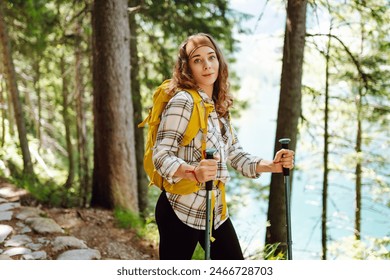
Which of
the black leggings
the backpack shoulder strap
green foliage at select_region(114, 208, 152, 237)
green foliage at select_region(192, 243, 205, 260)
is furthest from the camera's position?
green foliage at select_region(114, 208, 152, 237)

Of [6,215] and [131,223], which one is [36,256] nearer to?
[6,215]

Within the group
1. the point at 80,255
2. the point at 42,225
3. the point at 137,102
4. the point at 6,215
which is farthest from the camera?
the point at 137,102

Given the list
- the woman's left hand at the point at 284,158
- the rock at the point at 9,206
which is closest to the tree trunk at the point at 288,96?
the woman's left hand at the point at 284,158

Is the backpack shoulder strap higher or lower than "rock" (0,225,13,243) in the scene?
higher

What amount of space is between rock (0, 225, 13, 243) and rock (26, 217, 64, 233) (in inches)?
9.6

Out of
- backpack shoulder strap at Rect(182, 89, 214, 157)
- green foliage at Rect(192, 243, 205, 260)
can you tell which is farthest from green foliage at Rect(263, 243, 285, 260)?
backpack shoulder strap at Rect(182, 89, 214, 157)

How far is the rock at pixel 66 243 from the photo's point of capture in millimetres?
4094

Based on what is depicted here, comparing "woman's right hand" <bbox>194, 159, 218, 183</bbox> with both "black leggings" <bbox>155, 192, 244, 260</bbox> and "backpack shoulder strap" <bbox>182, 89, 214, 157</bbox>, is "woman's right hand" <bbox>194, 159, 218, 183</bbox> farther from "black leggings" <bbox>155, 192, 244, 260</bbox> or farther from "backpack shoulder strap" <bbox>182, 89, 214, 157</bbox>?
"black leggings" <bbox>155, 192, 244, 260</bbox>

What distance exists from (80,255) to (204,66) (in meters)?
2.47

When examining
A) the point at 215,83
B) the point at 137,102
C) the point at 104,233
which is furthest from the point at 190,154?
the point at 137,102

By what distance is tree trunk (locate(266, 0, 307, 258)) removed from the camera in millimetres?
4223

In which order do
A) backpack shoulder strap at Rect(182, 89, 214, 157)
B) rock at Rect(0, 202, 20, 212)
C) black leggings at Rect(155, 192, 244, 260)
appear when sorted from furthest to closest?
rock at Rect(0, 202, 20, 212)
black leggings at Rect(155, 192, 244, 260)
backpack shoulder strap at Rect(182, 89, 214, 157)

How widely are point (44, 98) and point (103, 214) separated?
425 inches

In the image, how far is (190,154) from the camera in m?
2.24
